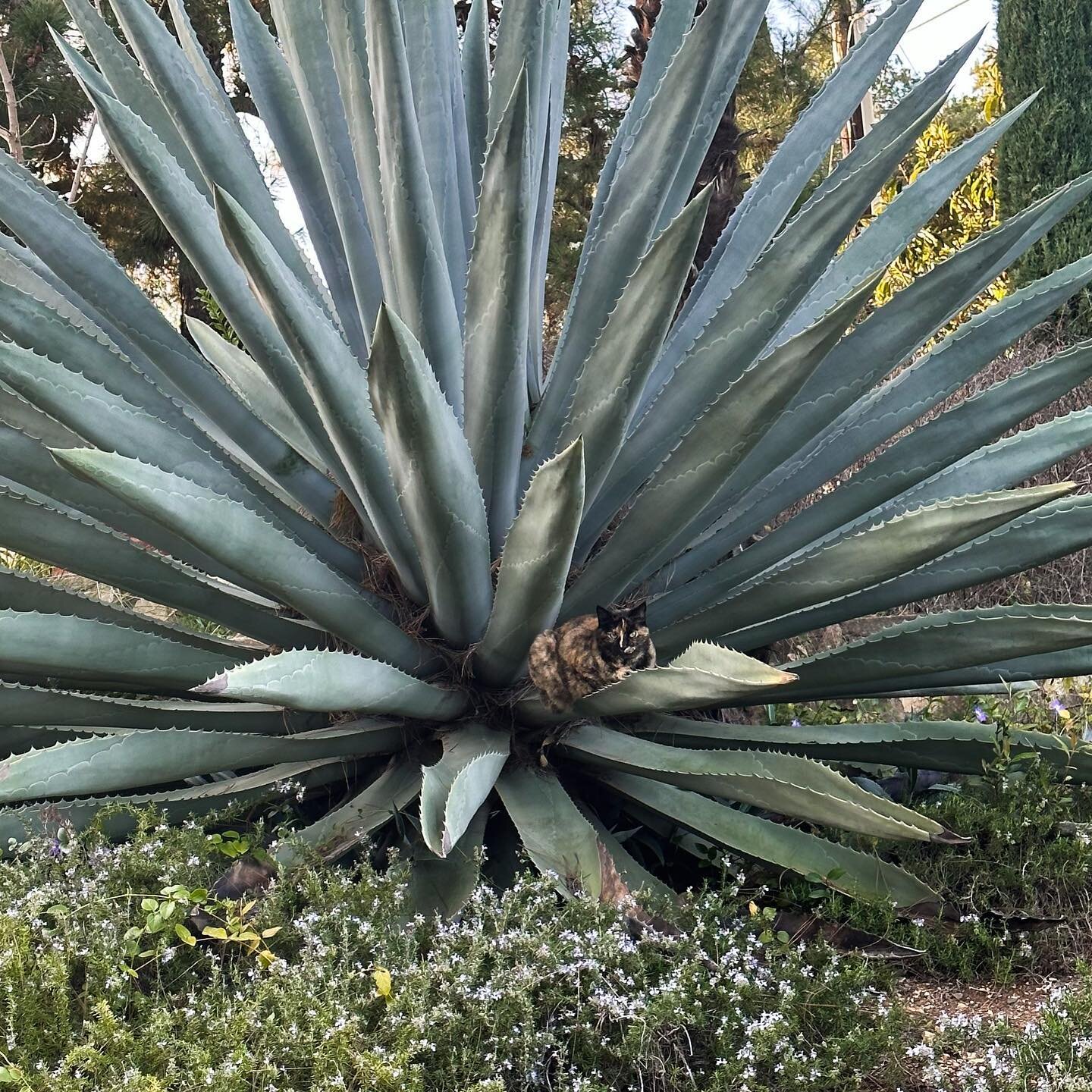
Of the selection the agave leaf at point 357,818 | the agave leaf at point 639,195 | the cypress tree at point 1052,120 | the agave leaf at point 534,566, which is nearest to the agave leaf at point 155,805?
the agave leaf at point 357,818

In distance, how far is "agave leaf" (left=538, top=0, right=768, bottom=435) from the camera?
244cm

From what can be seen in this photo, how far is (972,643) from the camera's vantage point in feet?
7.32

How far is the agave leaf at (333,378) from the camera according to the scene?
6.40ft

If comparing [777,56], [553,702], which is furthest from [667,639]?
[777,56]

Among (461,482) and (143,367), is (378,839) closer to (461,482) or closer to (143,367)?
(461,482)

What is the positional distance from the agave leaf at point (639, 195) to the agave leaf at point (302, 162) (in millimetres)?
521

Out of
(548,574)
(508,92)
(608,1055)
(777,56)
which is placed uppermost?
(777,56)

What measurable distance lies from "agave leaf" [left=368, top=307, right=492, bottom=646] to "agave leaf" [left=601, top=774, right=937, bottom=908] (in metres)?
0.58

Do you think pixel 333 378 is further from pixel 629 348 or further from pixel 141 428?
pixel 629 348

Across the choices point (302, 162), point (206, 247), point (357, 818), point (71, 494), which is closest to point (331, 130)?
point (302, 162)

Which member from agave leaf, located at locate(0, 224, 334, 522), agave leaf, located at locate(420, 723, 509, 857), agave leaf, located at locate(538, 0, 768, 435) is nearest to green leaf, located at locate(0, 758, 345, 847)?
agave leaf, located at locate(420, 723, 509, 857)

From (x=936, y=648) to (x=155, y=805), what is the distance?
1.50 metres

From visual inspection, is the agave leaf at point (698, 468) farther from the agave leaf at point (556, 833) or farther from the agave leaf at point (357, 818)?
the agave leaf at point (357, 818)

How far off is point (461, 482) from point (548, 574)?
219 millimetres
